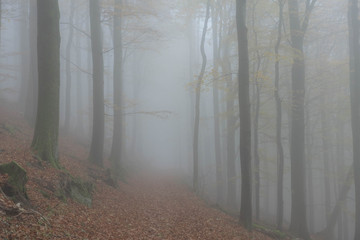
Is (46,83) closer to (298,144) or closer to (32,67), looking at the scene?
(32,67)

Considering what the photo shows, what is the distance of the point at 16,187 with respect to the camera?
4.63 m

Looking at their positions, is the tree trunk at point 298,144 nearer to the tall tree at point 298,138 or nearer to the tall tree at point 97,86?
the tall tree at point 298,138

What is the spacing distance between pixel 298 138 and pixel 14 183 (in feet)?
33.1

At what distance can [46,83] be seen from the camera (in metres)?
7.09

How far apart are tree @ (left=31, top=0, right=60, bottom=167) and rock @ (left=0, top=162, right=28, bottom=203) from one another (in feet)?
7.47

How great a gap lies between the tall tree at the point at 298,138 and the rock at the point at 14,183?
984 cm

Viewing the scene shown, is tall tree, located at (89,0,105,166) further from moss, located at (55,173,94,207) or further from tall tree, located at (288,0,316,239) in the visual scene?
tall tree, located at (288,0,316,239)

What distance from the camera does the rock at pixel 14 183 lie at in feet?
14.7

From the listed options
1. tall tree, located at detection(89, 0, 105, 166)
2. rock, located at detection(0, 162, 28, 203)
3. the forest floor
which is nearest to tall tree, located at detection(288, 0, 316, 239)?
the forest floor

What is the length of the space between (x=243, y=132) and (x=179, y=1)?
11553mm

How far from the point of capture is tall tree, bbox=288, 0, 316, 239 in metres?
10.4

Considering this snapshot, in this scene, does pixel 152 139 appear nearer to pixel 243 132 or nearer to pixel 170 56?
pixel 170 56

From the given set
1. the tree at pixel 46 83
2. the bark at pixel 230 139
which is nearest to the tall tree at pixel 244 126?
the tree at pixel 46 83

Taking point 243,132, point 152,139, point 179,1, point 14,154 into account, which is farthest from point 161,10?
point 152,139
